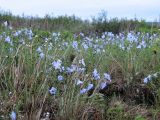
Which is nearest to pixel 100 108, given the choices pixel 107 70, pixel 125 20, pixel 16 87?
pixel 16 87

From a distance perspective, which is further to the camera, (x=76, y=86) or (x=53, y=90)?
(x=76, y=86)

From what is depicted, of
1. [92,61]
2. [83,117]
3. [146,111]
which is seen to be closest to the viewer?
[83,117]

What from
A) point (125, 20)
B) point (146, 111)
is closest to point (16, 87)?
point (146, 111)

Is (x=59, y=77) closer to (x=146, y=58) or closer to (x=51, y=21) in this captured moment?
(x=146, y=58)

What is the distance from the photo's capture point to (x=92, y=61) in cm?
460

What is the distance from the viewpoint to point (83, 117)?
3307 millimetres

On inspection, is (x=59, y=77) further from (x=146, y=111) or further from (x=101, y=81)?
(x=146, y=111)

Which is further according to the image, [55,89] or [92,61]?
[92,61]

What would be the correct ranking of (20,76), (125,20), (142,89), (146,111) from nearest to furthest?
(20,76), (146,111), (142,89), (125,20)

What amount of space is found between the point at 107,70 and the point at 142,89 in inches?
16.6

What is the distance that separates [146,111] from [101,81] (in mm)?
474

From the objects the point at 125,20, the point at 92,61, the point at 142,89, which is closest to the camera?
→ the point at 142,89

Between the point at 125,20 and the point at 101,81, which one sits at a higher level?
→ the point at 101,81

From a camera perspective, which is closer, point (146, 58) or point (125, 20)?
point (146, 58)
